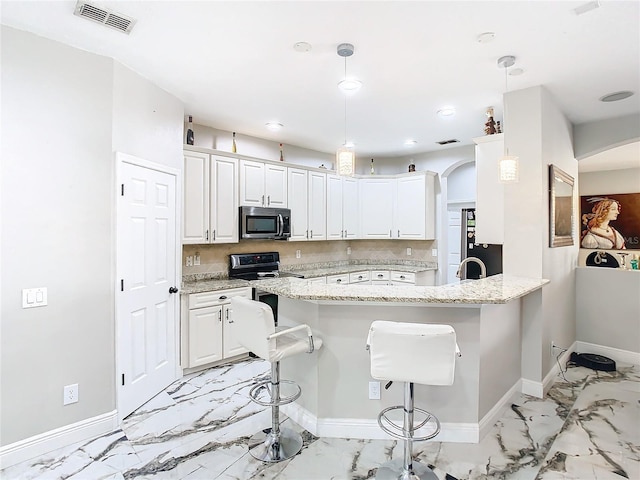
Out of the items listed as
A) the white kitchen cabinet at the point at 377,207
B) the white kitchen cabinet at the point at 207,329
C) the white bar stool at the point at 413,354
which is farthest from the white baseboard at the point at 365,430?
the white kitchen cabinet at the point at 377,207

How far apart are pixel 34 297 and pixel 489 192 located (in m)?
3.75

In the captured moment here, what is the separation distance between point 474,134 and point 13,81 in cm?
464

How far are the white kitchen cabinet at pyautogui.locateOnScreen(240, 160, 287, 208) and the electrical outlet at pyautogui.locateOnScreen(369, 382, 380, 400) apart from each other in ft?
8.72

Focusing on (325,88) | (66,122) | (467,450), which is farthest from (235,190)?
(467,450)

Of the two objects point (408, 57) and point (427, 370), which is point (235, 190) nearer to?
point (408, 57)

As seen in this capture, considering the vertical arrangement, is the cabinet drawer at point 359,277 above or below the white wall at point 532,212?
below

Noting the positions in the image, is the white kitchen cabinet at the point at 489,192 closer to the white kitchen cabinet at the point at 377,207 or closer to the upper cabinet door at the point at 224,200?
the white kitchen cabinet at the point at 377,207

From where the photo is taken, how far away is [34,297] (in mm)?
2293

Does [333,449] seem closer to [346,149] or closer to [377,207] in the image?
[346,149]

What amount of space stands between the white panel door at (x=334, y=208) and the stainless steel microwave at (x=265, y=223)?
0.86m

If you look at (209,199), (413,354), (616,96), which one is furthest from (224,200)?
(616,96)

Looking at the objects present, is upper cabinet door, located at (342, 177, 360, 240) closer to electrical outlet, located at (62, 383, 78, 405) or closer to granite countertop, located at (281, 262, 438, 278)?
granite countertop, located at (281, 262, 438, 278)

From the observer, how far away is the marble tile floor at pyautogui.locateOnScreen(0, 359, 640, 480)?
6.93ft

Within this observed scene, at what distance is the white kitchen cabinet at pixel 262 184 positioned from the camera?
4301 mm
